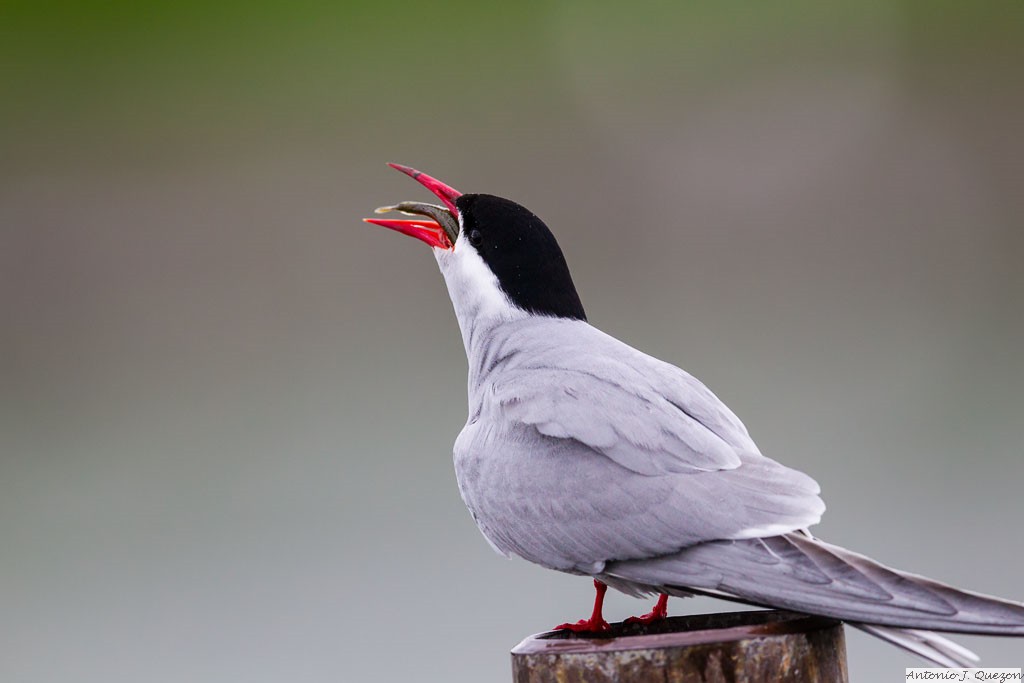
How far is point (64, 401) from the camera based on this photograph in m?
4.42

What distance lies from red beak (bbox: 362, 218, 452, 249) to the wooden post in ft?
3.51

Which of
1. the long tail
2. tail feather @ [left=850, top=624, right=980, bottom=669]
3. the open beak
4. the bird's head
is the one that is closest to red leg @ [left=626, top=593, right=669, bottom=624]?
the long tail

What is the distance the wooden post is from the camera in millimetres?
1362

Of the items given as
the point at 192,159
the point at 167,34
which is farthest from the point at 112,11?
the point at 192,159

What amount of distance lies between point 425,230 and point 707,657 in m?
1.24

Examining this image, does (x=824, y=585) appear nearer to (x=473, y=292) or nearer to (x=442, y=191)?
(x=473, y=292)

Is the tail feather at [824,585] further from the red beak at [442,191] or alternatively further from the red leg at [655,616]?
the red beak at [442,191]

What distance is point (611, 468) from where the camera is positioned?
1.66m

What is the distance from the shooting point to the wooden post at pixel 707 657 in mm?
1362

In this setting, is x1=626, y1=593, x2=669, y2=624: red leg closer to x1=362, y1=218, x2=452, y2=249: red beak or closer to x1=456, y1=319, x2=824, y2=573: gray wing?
x1=456, y1=319, x2=824, y2=573: gray wing

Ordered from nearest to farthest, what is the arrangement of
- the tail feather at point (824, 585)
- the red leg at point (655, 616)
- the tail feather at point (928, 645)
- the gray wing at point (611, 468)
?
1. the tail feather at point (824, 585)
2. the tail feather at point (928, 645)
3. the gray wing at point (611, 468)
4. the red leg at point (655, 616)

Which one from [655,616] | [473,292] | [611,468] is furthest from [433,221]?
[655,616]
